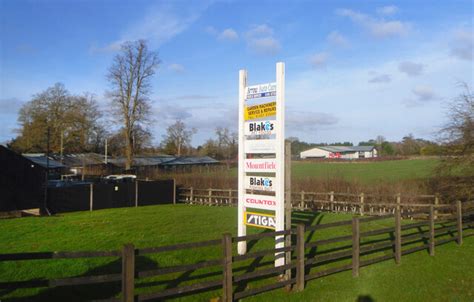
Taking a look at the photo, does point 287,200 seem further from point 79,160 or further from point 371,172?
point 79,160

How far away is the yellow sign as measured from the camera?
9391 millimetres

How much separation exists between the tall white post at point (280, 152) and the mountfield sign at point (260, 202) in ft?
0.73

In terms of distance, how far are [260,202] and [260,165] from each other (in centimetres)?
83

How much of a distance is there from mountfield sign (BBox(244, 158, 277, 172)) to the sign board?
1000 mm

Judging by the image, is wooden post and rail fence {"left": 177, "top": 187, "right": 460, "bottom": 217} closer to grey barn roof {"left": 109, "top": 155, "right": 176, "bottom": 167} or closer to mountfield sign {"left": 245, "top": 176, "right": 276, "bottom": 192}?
mountfield sign {"left": 245, "top": 176, "right": 276, "bottom": 192}

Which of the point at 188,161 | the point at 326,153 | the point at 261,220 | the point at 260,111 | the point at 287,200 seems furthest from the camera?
the point at 326,153

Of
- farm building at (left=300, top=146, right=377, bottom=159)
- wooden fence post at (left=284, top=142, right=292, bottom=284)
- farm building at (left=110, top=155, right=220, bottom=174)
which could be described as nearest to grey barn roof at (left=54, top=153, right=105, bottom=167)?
farm building at (left=110, top=155, right=220, bottom=174)

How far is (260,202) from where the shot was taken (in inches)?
378

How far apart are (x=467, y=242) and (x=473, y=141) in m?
6.48

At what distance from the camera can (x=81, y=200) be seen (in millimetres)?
24578

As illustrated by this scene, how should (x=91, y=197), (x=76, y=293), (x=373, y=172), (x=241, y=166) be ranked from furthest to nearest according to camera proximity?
(x=373, y=172) < (x=91, y=197) < (x=241, y=166) < (x=76, y=293)

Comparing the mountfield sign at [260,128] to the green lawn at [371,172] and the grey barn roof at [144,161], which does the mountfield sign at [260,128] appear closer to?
the green lawn at [371,172]

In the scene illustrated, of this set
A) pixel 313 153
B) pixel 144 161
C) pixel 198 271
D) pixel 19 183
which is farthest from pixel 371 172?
pixel 313 153

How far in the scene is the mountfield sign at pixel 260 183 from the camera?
30.3 ft
